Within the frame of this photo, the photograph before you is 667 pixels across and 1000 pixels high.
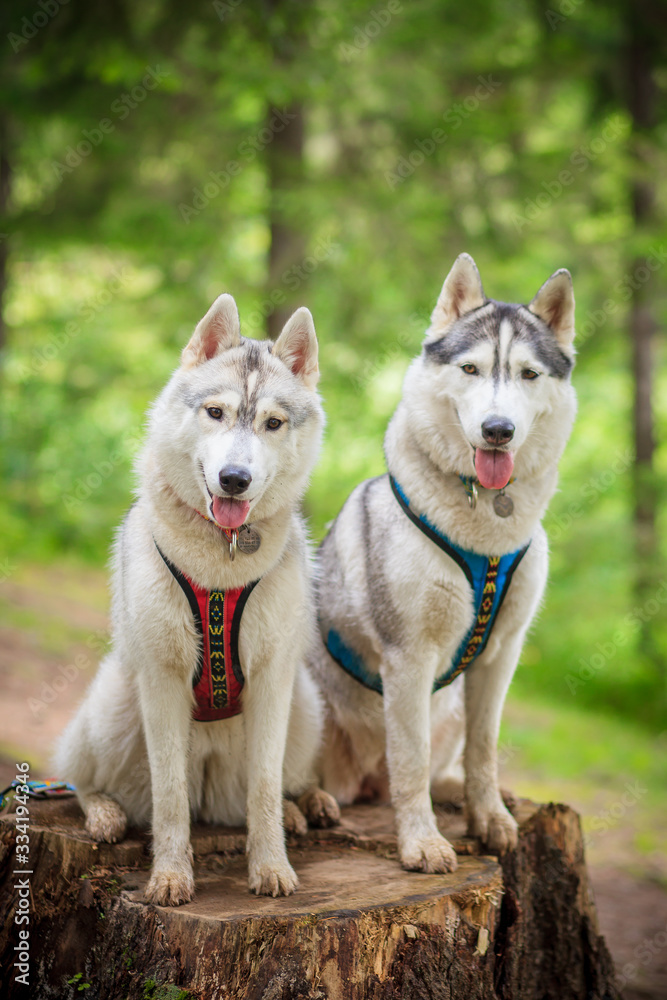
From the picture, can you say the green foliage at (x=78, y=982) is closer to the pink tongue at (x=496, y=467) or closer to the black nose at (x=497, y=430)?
the pink tongue at (x=496, y=467)

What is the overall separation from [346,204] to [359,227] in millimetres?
372

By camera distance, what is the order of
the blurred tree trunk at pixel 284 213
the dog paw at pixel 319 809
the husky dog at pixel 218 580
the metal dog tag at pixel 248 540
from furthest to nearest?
the blurred tree trunk at pixel 284 213
the dog paw at pixel 319 809
the metal dog tag at pixel 248 540
the husky dog at pixel 218 580

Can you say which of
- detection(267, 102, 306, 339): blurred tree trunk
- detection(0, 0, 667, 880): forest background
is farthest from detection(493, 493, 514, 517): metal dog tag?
detection(267, 102, 306, 339): blurred tree trunk

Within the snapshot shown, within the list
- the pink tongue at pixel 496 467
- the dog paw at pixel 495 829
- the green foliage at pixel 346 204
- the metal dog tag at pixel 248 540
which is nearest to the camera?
the metal dog tag at pixel 248 540

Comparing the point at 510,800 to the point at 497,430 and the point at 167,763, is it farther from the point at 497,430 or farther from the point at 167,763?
the point at 497,430

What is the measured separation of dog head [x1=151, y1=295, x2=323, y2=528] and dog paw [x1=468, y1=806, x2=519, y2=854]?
171cm

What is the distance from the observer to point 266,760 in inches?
122

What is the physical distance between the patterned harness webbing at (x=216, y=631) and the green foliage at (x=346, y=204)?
14.8 ft

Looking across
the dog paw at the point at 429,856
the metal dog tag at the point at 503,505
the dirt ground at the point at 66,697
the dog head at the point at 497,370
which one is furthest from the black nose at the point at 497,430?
the dirt ground at the point at 66,697

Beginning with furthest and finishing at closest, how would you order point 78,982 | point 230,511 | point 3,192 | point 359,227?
point 3,192
point 359,227
point 78,982
point 230,511

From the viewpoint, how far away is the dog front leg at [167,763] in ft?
9.80

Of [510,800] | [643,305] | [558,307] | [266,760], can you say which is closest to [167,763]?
[266,760]

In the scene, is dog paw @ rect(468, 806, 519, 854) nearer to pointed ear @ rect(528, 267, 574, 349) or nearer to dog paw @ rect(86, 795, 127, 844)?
dog paw @ rect(86, 795, 127, 844)

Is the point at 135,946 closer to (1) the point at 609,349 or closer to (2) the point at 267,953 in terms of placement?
(2) the point at 267,953
